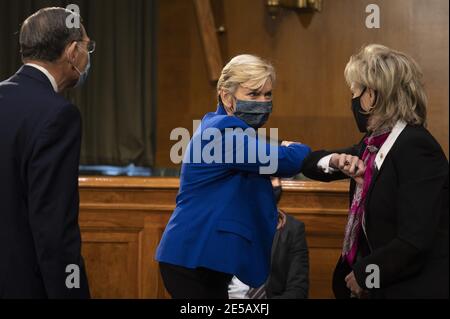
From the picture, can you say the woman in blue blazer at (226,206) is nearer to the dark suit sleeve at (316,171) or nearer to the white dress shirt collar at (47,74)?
the dark suit sleeve at (316,171)

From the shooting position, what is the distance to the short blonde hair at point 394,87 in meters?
2.87

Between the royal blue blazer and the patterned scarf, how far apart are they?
25 centimetres

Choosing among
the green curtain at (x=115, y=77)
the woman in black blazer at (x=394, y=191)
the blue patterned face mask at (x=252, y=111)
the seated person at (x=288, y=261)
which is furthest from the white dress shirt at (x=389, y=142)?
the green curtain at (x=115, y=77)

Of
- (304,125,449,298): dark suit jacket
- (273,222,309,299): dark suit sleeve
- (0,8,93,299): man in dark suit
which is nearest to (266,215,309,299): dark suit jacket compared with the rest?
(273,222,309,299): dark suit sleeve

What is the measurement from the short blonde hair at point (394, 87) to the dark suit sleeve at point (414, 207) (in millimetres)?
132

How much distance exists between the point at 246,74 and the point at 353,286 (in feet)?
2.88

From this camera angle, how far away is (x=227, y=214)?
2980mm

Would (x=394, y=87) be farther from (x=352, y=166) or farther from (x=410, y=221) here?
(x=410, y=221)

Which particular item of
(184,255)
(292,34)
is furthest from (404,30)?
(184,255)

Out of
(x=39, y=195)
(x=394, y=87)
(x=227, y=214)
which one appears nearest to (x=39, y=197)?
(x=39, y=195)

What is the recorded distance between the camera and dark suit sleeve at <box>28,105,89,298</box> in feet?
7.95

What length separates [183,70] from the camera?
561 cm

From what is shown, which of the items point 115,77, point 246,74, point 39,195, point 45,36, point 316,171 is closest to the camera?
point 39,195
